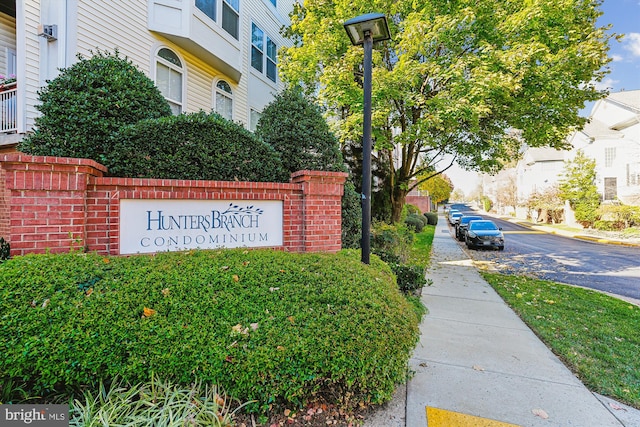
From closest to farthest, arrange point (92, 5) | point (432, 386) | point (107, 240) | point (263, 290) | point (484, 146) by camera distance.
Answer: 1. point (263, 290)
2. point (432, 386)
3. point (107, 240)
4. point (92, 5)
5. point (484, 146)

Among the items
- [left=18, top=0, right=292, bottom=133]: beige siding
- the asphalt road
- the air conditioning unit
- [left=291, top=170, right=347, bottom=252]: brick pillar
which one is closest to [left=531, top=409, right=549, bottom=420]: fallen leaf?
[left=291, top=170, right=347, bottom=252]: brick pillar

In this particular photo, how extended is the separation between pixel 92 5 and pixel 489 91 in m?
8.95

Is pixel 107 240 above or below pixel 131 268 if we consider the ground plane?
above

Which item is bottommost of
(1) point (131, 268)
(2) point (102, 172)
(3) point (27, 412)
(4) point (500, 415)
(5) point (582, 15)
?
(4) point (500, 415)

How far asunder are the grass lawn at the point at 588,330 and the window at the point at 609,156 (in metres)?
27.4

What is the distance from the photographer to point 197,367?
2.15 m

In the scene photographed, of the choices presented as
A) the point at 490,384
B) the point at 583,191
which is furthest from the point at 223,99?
the point at 583,191

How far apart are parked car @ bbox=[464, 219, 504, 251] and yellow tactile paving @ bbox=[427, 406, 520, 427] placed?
1258 cm

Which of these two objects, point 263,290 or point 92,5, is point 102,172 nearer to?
point 263,290

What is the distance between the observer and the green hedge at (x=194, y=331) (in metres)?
2.12

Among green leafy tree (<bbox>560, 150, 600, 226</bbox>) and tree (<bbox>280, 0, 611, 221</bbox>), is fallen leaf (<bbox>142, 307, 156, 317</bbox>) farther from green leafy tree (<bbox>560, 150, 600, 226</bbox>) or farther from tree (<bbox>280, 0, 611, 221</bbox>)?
green leafy tree (<bbox>560, 150, 600, 226</bbox>)

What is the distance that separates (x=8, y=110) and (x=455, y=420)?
9.57 metres

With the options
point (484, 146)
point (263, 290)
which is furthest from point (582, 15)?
point (263, 290)

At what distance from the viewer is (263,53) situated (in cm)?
1177
